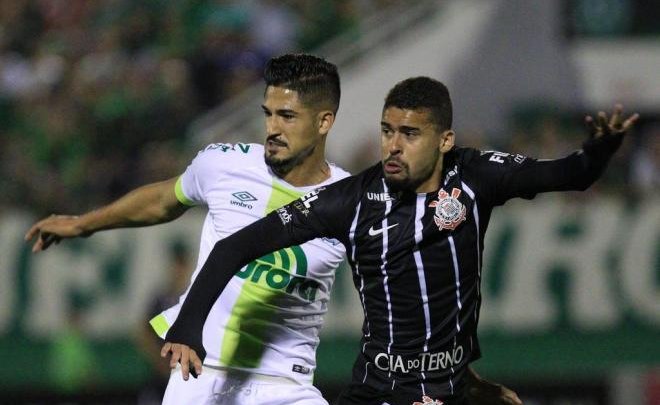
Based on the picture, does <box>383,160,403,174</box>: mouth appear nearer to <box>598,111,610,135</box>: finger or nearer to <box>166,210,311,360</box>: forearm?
<box>166,210,311,360</box>: forearm

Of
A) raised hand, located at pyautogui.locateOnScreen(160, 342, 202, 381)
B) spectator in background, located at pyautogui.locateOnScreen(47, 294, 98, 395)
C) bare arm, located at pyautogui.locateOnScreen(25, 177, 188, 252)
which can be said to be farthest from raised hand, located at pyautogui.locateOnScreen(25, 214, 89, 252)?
spectator in background, located at pyautogui.locateOnScreen(47, 294, 98, 395)

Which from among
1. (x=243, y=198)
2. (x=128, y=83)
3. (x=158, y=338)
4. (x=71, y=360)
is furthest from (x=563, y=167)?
(x=128, y=83)

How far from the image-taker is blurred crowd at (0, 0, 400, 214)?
12297 mm

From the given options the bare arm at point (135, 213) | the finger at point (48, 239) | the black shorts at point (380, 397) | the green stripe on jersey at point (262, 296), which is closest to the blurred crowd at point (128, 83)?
the finger at point (48, 239)

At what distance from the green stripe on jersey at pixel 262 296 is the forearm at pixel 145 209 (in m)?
0.51

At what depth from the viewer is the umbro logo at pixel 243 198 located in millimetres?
5875

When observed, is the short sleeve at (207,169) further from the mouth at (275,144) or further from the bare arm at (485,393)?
the bare arm at (485,393)

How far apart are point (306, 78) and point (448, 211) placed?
1.05m

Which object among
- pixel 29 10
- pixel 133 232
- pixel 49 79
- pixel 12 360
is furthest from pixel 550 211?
pixel 29 10

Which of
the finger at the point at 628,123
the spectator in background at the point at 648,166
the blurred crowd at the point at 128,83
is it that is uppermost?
the blurred crowd at the point at 128,83

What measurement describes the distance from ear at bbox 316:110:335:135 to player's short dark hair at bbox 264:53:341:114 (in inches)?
1.3

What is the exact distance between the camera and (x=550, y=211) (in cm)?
1138

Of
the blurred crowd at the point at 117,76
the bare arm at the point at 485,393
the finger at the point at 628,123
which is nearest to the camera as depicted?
the finger at the point at 628,123

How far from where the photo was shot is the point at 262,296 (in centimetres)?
582
